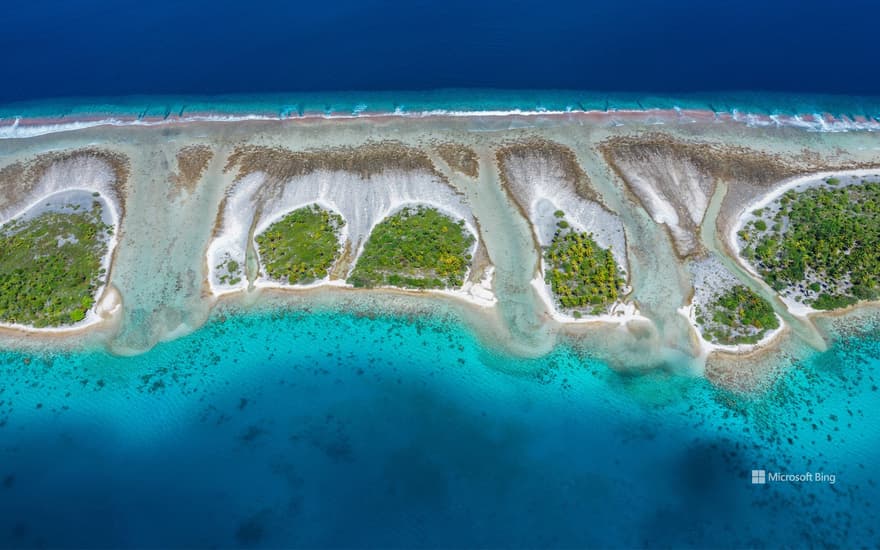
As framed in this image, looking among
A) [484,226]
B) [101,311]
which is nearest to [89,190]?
[101,311]

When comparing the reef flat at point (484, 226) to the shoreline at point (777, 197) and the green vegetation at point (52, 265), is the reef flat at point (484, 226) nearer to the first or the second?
the shoreline at point (777, 197)

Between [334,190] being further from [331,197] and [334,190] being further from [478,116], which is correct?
[478,116]

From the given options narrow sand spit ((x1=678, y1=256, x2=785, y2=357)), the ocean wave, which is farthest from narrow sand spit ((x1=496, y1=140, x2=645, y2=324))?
the ocean wave

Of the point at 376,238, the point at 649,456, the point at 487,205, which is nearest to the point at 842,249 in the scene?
the point at 649,456

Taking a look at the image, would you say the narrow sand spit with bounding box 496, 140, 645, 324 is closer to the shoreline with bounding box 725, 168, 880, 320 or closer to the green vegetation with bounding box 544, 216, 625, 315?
the green vegetation with bounding box 544, 216, 625, 315

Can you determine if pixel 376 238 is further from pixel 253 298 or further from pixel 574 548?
pixel 574 548
